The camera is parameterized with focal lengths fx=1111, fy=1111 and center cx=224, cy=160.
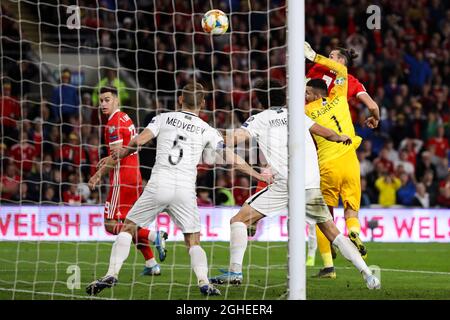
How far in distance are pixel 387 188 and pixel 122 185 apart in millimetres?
9678

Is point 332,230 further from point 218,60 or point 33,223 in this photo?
point 218,60

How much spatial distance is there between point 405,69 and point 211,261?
10.9 m

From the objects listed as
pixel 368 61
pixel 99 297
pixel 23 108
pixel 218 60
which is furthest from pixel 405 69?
pixel 99 297

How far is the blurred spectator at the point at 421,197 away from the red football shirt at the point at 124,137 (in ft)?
30.3

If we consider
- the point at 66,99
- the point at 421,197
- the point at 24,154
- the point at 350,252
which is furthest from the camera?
the point at 421,197

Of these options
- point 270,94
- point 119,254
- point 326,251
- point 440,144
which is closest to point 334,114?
point 270,94

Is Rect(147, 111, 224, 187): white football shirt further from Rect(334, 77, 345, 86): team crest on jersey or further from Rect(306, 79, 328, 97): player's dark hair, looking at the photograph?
Rect(334, 77, 345, 86): team crest on jersey

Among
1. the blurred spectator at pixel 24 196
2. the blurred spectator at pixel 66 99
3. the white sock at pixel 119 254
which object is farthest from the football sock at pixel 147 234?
the blurred spectator at pixel 66 99

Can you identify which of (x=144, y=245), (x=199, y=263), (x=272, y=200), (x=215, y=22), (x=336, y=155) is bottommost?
(x=199, y=263)

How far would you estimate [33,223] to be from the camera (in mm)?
18047

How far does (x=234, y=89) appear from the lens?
73.0 ft

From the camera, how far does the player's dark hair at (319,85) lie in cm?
1237

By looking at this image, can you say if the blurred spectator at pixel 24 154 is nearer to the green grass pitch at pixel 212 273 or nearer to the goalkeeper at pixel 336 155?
the green grass pitch at pixel 212 273

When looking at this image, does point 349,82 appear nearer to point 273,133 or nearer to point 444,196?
point 273,133
